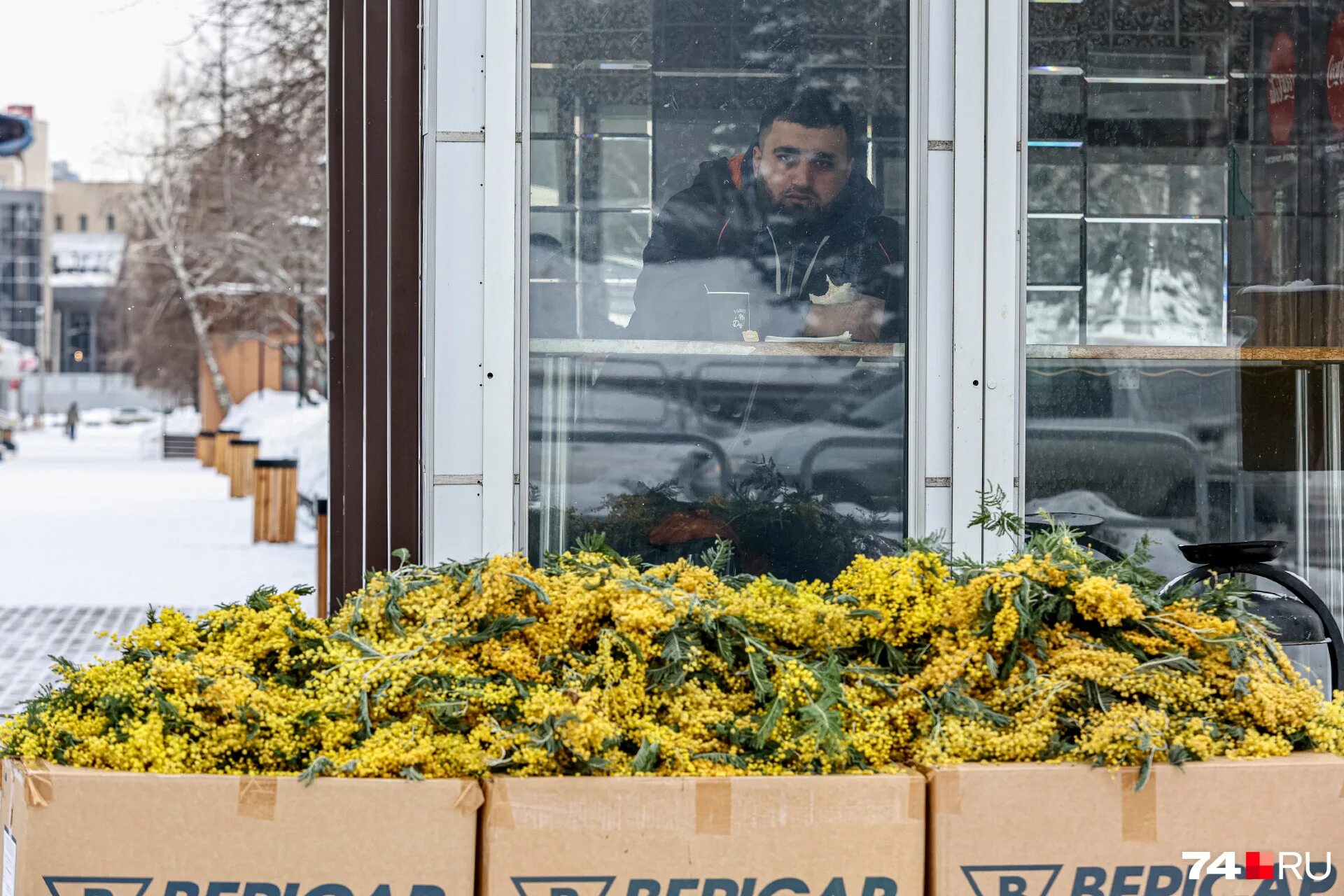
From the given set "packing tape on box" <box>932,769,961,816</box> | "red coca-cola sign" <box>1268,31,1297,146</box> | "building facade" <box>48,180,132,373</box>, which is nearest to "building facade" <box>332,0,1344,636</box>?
"red coca-cola sign" <box>1268,31,1297,146</box>

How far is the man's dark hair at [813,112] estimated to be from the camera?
3.51m

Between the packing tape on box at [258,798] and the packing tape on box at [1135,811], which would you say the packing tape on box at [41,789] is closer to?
the packing tape on box at [258,798]

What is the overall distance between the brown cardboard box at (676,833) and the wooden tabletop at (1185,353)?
6.60ft

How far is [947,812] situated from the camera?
2.27m

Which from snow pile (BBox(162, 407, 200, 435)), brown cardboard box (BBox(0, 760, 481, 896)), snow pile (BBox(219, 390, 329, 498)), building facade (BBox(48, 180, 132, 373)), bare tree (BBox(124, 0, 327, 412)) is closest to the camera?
brown cardboard box (BBox(0, 760, 481, 896))

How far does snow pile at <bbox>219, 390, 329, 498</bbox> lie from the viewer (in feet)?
52.0

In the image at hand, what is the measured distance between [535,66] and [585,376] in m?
0.73

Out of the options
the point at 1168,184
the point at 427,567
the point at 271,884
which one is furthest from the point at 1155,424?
the point at 271,884

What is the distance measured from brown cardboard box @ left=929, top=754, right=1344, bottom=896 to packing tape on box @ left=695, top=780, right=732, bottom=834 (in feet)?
1.06


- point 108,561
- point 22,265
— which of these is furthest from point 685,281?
point 22,265

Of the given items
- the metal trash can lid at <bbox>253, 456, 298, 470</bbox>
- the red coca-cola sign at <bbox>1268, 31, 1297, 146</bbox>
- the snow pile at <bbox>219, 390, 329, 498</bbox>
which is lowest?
the metal trash can lid at <bbox>253, 456, 298, 470</bbox>

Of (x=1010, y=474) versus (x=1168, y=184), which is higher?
(x=1168, y=184)

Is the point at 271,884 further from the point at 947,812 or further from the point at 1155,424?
the point at 1155,424

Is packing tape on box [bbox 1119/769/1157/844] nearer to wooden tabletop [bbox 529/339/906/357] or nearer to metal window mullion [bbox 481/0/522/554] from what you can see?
wooden tabletop [bbox 529/339/906/357]
